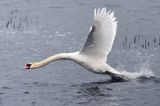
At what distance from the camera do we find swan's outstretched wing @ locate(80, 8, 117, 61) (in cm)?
1611

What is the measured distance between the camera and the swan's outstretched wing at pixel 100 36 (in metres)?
16.1

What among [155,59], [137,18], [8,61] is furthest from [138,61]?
[137,18]

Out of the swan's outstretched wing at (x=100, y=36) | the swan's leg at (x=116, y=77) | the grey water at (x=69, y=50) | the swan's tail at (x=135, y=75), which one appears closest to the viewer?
the grey water at (x=69, y=50)

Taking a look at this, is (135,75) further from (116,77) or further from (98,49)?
(98,49)

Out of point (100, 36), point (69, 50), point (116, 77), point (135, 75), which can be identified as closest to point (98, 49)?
Answer: point (100, 36)

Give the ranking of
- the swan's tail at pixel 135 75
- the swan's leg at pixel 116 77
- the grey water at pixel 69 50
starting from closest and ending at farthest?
the grey water at pixel 69 50, the swan's leg at pixel 116 77, the swan's tail at pixel 135 75

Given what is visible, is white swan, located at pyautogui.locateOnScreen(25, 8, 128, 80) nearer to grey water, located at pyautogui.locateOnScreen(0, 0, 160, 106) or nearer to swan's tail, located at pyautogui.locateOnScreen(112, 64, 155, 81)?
swan's tail, located at pyautogui.locateOnScreen(112, 64, 155, 81)

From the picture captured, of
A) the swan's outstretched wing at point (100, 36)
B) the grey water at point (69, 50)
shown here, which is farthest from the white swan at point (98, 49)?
the grey water at point (69, 50)

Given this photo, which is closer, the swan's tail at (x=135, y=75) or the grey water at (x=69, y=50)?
the grey water at (x=69, y=50)

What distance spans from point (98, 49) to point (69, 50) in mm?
3706

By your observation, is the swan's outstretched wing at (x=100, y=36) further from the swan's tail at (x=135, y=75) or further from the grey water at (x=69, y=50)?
the grey water at (x=69, y=50)

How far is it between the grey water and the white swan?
1.39 ft

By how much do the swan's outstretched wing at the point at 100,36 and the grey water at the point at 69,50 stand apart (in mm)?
786

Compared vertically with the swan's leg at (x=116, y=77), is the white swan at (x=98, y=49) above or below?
above
